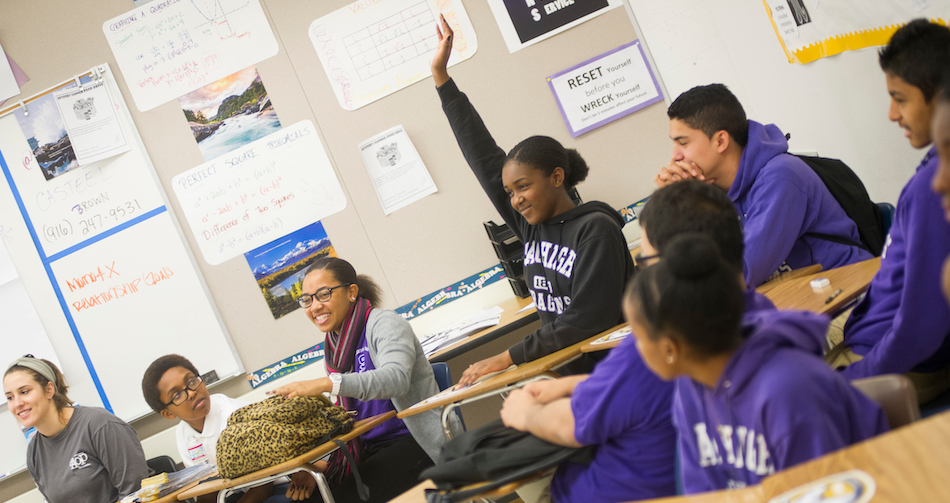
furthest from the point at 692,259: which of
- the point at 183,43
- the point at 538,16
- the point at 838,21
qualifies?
the point at 183,43

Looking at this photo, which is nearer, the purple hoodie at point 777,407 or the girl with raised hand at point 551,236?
the purple hoodie at point 777,407

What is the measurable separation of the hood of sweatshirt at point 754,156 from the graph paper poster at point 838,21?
44 cm

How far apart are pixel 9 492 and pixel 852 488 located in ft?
13.9

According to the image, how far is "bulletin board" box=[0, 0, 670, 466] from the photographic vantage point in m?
3.43

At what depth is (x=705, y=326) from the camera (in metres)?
0.87

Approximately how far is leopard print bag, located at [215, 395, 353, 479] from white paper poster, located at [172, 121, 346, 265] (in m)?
1.52

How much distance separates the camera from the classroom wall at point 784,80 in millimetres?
2092

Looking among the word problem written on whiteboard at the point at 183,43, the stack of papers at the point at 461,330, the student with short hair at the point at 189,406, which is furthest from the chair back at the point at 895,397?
the word problem written on whiteboard at the point at 183,43

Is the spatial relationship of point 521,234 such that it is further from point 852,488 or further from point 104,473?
point 104,473

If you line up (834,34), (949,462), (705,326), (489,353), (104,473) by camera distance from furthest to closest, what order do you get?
(489,353) < (104,473) < (834,34) < (705,326) < (949,462)

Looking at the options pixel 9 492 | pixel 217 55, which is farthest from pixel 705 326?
pixel 9 492

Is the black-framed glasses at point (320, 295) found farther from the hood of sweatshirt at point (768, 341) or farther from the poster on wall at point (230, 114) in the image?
the hood of sweatshirt at point (768, 341)

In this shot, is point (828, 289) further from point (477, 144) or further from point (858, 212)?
point (477, 144)

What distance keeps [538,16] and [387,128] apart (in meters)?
0.99
